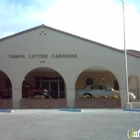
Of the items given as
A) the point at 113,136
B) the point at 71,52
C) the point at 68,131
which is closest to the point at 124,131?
the point at 113,136

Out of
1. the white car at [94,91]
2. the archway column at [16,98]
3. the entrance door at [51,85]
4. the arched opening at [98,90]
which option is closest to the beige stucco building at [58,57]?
the archway column at [16,98]

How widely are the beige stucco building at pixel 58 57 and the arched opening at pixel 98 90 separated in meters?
1.10

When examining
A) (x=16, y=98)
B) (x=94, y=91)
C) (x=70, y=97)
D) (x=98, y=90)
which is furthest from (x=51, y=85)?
(x=16, y=98)

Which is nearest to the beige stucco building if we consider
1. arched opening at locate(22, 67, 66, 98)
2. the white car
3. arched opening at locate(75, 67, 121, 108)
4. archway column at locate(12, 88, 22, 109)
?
archway column at locate(12, 88, 22, 109)

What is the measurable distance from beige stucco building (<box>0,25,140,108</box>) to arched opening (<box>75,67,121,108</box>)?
3.61ft

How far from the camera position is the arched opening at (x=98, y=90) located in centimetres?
2153

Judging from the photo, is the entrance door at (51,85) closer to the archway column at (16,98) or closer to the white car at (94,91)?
the white car at (94,91)

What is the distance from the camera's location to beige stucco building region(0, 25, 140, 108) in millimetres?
21922

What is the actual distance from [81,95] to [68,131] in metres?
13.2

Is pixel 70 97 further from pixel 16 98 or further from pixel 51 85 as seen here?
pixel 51 85

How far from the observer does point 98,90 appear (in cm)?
2444

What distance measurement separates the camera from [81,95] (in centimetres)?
2405

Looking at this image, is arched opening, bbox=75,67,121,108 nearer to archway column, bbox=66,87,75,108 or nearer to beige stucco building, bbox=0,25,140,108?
archway column, bbox=66,87,75,108

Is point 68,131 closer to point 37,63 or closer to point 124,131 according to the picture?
point 124,131
